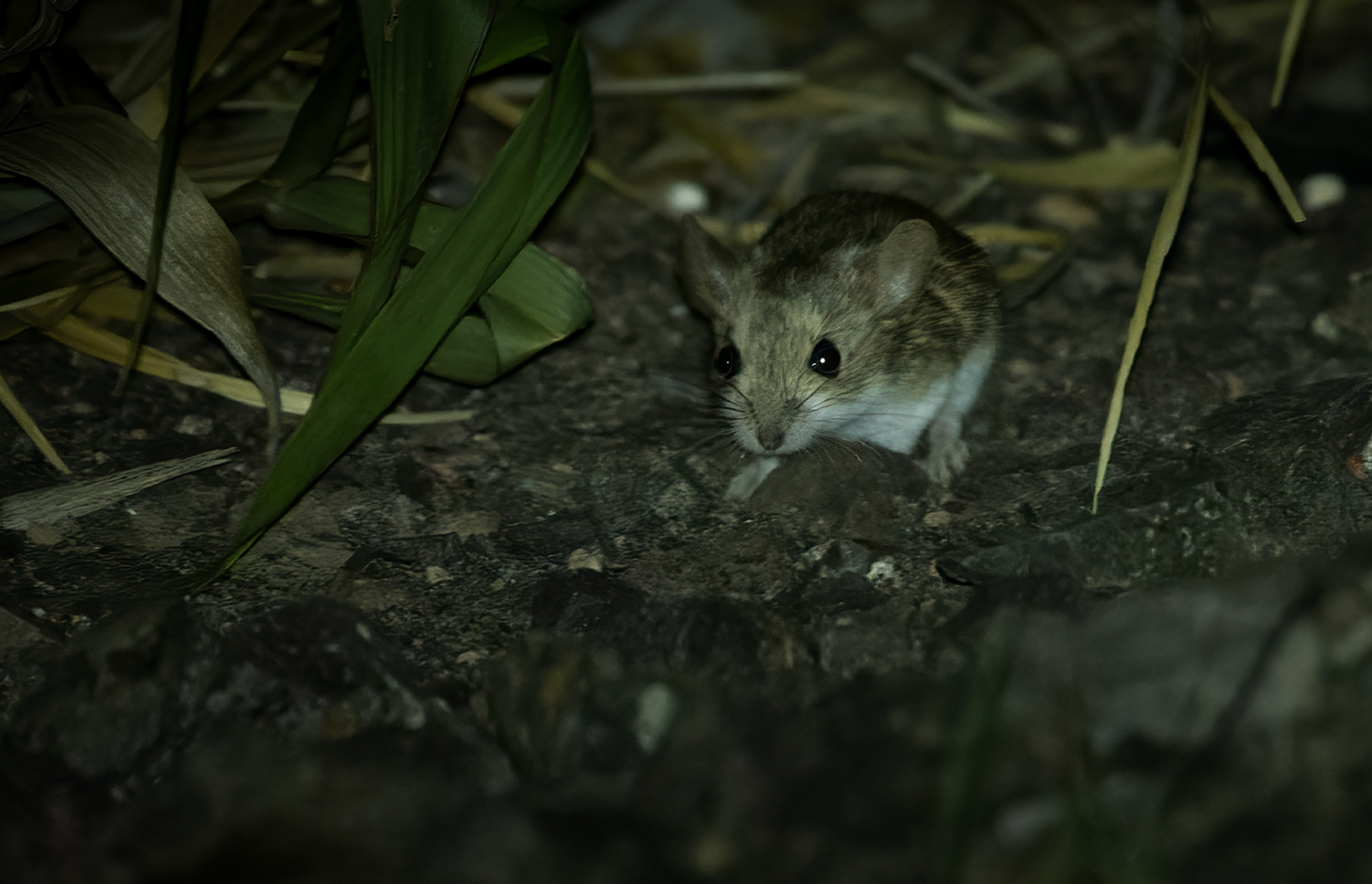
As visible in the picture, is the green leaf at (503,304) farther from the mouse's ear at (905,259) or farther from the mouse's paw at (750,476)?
the mouse's ear at (905,259)

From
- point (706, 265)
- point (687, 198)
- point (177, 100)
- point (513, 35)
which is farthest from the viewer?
point (687, 198)

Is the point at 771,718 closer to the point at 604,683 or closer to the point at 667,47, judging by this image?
the point at 604,683

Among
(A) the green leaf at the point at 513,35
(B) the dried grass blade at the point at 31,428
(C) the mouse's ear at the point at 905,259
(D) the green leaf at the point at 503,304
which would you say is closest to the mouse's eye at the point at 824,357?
(C) the mouse's ear at the point at 905,259

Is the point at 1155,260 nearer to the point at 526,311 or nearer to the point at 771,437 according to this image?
the point at 771,437

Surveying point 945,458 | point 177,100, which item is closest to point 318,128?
point 177,100

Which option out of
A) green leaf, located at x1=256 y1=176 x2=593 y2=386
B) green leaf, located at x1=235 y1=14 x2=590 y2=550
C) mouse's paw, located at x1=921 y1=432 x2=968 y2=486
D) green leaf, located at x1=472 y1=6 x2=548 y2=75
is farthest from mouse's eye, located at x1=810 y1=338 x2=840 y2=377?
green leaf, located at x1=472 y1=6 x2=548 y2=75

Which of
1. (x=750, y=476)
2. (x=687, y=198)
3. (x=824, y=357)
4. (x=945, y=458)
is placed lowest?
(x=945, y=458)

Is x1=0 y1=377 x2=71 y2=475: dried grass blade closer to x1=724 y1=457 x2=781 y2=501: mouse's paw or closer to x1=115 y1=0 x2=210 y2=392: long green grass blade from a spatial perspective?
x1=115 y1=0 x2=210 y2=392: long green grass blade
